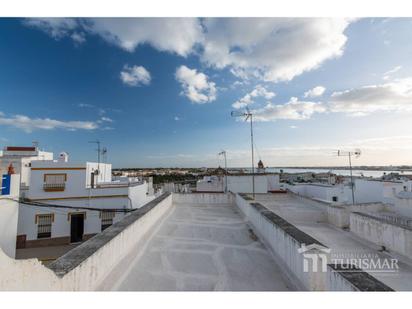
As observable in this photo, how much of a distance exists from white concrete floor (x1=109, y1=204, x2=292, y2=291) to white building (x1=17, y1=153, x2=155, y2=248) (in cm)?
843

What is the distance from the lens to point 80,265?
7.88 ft

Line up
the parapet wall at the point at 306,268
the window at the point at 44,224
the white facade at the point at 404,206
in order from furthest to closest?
the window at the point at 44,224 < the white facade at the point at 404,206 < the parapet wall at the point at 306,268

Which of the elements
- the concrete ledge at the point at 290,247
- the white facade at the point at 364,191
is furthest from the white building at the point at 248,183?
the concrete ledge at the point at 290,247

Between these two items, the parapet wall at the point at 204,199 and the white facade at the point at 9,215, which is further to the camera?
the parapet wall at the point at 204,199

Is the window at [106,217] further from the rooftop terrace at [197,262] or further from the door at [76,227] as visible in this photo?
the rooftop terrace at [197,262]

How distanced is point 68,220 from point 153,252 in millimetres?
10733

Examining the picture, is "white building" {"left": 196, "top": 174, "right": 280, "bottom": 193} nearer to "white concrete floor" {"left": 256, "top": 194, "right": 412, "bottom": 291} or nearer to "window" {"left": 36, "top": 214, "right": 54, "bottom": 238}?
"white concrete floor" {"left": 256, "top": 194, "right": 412, "bottom": 291}

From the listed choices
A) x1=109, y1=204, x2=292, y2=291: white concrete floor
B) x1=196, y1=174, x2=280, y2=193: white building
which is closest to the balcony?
x1=109, y1=204, x2=292, y2=291: white concrete floor

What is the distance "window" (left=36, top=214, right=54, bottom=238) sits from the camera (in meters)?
11.7

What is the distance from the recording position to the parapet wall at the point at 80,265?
1.70 m

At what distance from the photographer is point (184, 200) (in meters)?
9.55

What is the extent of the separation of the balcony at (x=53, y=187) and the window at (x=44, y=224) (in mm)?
1413
